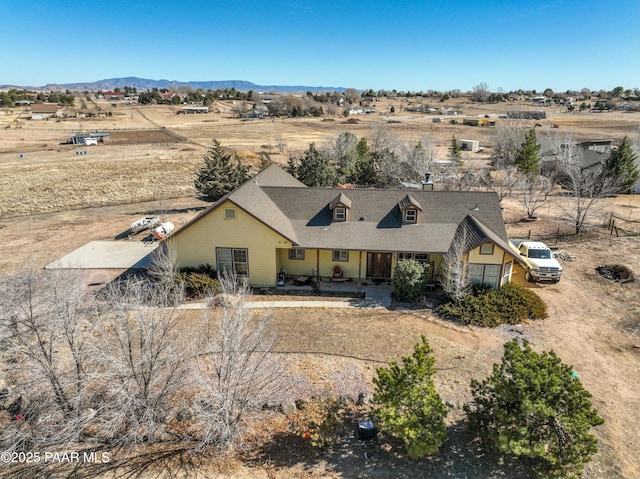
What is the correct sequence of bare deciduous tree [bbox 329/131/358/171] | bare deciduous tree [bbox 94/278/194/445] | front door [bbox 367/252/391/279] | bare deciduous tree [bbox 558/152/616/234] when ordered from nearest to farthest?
bare deciduous tree [bbox 94/278/194/445] < front door [bbox 367/252/391/279] < bare deciduous tree [bbox 558/152/616/234] < bare deciduous tree [bbox 329/131/358/171]

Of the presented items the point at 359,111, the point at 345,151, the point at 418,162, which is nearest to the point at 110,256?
the point at 418,162

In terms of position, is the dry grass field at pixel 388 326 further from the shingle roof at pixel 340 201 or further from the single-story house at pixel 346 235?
the shingle roof at pixel 340 201

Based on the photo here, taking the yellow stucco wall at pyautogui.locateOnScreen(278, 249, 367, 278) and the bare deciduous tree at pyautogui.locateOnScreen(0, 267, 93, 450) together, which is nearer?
the bare deciduous tree at pyautogui.locateOnScreen(0, 267, 93, 450)

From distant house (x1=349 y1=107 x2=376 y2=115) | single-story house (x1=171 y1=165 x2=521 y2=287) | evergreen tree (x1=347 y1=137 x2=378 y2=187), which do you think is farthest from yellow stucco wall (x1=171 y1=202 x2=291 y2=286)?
distant house (x1=349 y1=107 x2=376 y2=115)

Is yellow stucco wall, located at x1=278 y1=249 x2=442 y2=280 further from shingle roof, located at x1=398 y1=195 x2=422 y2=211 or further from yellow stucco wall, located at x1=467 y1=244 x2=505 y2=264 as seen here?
shingle roof, located at x1=398 y1=195 x2=422 y2=211

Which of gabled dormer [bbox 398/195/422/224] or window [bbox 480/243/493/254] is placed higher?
gabled dormer [bbox 398/195/422/224]

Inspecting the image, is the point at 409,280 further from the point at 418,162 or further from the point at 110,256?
the point at 418,162
